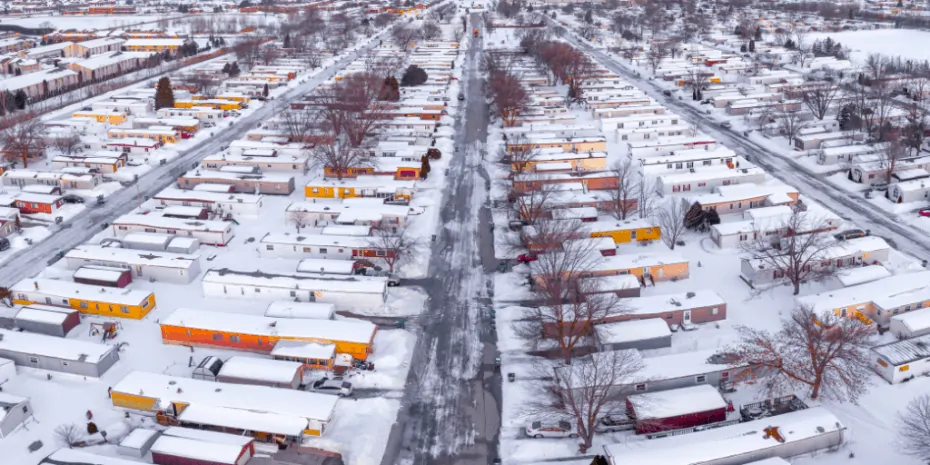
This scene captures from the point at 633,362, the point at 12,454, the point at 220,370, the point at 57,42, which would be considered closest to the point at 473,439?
the point at 633,362

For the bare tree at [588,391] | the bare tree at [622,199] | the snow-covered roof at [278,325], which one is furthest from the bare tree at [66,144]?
the bare tree at [588,391]

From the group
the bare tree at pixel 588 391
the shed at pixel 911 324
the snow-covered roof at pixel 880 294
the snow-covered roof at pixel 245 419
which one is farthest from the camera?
the snow-covered roof at pixel 880 294

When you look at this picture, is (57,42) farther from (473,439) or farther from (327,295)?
(473,439)

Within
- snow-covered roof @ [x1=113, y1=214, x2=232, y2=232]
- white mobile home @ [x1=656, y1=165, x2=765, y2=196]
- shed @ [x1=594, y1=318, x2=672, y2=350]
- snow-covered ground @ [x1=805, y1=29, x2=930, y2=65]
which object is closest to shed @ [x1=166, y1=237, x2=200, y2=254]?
snow-covered roof @ [x1=113, y1=214, x2=232, y2=232]

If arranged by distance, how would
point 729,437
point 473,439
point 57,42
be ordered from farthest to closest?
point 57,42 → point 473,439 → point 729,437

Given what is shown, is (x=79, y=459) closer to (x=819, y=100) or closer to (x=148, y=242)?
(x=148, y=242)

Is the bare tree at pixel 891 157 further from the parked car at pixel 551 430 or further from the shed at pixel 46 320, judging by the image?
the shed at pixel 46 320
